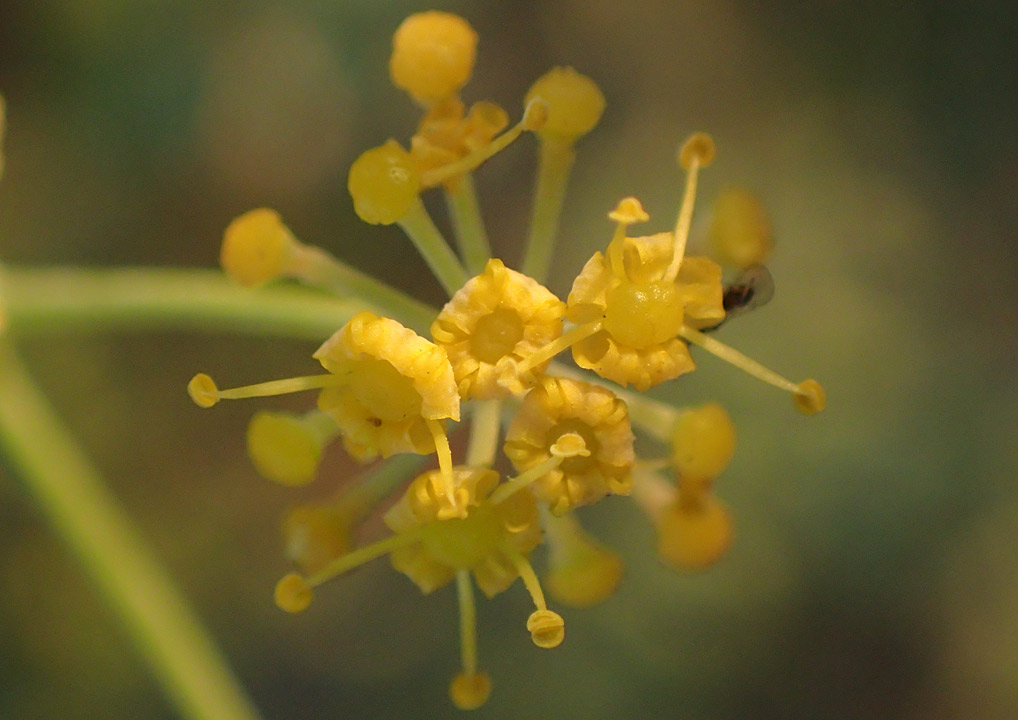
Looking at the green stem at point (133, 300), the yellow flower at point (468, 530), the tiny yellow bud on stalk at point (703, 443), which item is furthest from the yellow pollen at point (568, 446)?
the green stem at point (133, 300)

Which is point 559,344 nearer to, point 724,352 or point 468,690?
point 724,352

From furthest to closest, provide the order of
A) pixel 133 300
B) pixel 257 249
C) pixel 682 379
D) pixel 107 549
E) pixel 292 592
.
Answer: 1. pixel 682 379
2. pixel 107 549
3. pixel 133 300
4. pixel 257 249
5. pixel 292 592

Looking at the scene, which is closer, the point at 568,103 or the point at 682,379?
the point at 568,103

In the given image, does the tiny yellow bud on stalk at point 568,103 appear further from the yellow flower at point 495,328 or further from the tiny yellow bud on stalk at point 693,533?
the tiny yellow bud on stalk at point 693,533

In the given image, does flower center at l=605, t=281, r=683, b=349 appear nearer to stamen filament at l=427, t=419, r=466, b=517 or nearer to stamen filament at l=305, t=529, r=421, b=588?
stamen filament at l=427, t=419, r=466, b=517

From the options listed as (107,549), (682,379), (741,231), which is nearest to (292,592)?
(741,231)

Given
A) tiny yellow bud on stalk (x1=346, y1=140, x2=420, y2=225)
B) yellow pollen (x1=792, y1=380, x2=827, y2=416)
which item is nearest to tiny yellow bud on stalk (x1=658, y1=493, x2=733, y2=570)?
yellow pollen (x1=792, y1=380, x2=827, y2=416)

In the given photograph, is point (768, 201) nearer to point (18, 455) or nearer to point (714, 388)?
point (714, 388)
